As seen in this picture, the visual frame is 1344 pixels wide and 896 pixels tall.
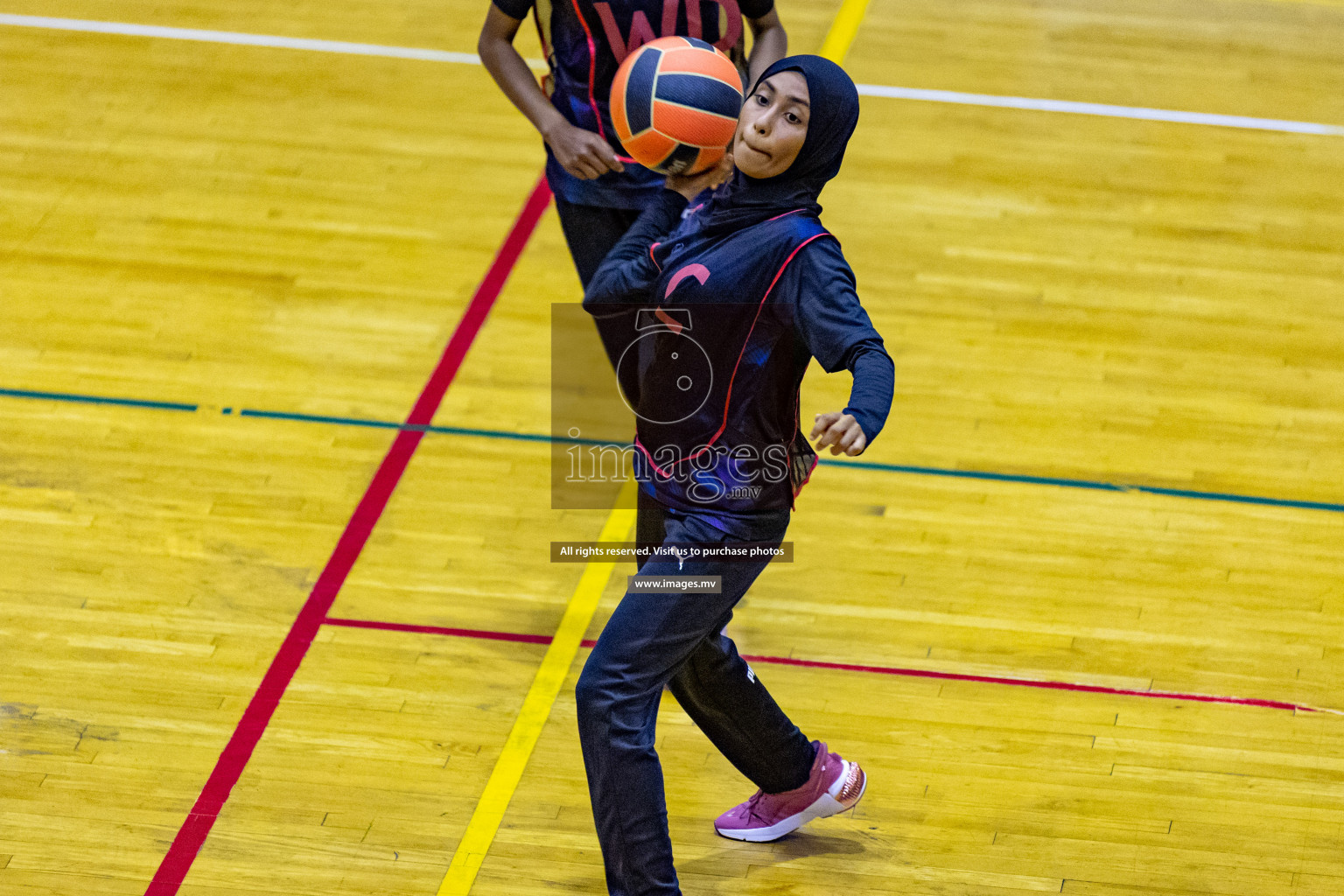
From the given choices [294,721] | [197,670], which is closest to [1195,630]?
[294,721]

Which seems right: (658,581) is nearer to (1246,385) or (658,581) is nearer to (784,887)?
(784,887)

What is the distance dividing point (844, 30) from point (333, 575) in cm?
478

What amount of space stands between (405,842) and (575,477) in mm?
1774

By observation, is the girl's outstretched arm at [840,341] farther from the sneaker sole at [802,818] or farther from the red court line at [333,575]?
the red court line at [333,575]

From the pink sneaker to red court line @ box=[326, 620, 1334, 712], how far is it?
585 mm

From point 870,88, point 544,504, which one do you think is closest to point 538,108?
point 544,504

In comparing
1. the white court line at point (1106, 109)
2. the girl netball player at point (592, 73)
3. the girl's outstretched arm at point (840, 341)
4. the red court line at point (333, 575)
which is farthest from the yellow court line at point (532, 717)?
the white court line at point (1106, 109)

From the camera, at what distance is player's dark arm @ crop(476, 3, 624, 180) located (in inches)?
158

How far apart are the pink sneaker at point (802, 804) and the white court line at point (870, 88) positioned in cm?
454

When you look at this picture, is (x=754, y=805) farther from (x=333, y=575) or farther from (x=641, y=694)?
(x=333, y=575)

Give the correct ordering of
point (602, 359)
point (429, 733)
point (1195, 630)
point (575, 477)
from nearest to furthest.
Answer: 1. point (429, 733)
2. point (1195, 630)
3. point (575, 477)
4. point (602, 359)

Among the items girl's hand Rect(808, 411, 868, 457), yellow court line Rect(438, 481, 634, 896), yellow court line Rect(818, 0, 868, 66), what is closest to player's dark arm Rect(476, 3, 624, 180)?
yellow court line Rect(438, 481, 634, 896)

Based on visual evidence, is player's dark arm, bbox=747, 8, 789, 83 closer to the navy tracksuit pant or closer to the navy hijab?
the navy hijab

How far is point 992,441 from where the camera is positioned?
5254 millimetres
